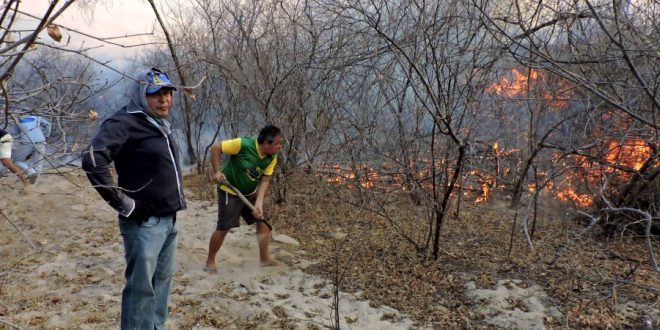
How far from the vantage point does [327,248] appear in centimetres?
526

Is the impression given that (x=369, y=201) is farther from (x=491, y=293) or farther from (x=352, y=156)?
(x=491, y=293)

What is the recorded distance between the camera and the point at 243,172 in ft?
13.6

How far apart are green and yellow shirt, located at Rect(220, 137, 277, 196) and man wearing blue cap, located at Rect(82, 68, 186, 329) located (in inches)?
52.2

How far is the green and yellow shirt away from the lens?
405 cm

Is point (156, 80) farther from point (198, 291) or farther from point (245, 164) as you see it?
point (198, 291)

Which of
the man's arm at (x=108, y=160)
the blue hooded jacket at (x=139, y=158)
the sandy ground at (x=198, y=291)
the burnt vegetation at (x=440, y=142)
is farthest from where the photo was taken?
the burnt vegetation at (x=440, y=142)

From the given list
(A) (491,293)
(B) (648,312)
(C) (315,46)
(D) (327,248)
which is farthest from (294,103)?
(B) (648,312)

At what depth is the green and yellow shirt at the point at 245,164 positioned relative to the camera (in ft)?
13.3

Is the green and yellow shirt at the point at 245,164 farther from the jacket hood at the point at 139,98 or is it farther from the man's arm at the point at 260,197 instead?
the jacket hood at the point at 139,98

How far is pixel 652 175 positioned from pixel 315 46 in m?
4.52

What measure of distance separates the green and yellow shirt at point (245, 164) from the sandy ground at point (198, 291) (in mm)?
949

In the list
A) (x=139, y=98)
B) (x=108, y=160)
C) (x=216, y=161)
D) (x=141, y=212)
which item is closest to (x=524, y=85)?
(x=216, y=161)

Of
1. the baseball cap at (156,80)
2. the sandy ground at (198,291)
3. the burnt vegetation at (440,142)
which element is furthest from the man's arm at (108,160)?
the burnt vegetation at (440,142)

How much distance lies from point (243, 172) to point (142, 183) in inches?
62.5
